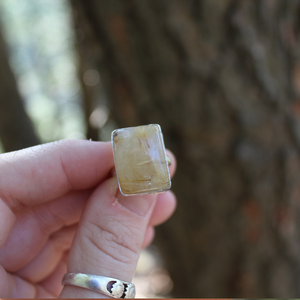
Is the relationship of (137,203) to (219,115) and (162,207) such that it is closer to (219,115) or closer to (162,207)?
(162,207)

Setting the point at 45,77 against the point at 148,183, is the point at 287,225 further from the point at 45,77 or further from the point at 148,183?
the point at 45,77

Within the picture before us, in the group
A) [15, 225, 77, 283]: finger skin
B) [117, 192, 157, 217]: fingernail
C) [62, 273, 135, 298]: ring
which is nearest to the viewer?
[62, 273, 135, 298]: ring

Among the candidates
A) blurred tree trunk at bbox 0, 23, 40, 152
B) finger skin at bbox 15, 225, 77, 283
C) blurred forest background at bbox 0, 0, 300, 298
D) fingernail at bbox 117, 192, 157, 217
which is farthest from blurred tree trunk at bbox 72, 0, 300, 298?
blurred tree trunk at bbox 0, 23, 40, 152

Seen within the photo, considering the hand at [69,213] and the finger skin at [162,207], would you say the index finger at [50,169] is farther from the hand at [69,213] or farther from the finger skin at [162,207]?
the finger skin at [162,207]

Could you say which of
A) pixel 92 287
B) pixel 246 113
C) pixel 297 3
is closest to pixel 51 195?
Answer: pixel 92 287

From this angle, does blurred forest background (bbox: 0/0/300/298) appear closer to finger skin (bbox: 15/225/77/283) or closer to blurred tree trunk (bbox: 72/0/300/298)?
blurred tree trunk (bbox: 72/0/300/298)

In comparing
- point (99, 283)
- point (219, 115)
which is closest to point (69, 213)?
point (99, 283)

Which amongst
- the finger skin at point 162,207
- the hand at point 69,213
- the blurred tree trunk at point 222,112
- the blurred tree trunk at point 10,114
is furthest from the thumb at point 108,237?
the blurred tree trunk at point 10,114
